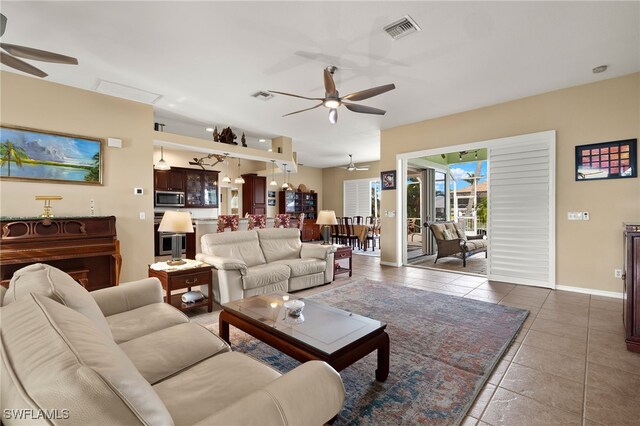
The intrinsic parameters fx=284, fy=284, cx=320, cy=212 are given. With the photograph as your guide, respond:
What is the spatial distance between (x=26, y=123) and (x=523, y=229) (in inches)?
287

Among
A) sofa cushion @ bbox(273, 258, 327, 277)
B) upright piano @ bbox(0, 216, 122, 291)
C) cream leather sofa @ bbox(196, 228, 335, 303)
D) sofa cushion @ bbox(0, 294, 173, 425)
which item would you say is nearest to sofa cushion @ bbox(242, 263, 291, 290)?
cream leather sofa @ bbox(196, 228, 335, 303)

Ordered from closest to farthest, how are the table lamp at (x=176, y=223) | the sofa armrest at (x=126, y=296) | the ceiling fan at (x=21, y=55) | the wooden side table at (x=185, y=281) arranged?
1. the sofa armrest at (x=126, y=296)
2. the ceiling fan at (x=21, y=55)
3. the wooden side table at (x=185, y=281)
4. the table lamp at (x=176, y=223)

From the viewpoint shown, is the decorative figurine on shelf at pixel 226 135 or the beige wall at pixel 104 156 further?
the decorative figurine on shelf at pixel 226 135

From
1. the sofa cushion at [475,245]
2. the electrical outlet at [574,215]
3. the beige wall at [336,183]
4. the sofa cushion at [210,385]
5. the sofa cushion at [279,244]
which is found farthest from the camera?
the beige wall at [336,183]

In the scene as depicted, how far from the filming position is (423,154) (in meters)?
5.66

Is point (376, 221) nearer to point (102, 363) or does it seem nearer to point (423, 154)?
point (423, 154)

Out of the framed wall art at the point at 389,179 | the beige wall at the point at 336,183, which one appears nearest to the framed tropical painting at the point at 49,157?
the framed wall art at the point at 389,179

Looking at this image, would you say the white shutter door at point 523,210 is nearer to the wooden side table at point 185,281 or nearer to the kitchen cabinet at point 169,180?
the wooden side table at point 185,281

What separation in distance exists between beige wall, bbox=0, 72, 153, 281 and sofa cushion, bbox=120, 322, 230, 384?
11.2 feet

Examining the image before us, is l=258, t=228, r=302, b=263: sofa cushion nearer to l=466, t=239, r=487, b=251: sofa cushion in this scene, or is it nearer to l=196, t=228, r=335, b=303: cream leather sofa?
l=196, t=228, r=335, b=303: cream leather sofa

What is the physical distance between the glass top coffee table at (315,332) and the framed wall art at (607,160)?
412cm

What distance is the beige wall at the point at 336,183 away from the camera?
1107 centimetres

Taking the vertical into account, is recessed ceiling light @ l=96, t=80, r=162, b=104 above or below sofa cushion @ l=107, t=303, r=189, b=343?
above

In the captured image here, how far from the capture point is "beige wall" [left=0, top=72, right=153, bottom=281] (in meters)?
3.65
